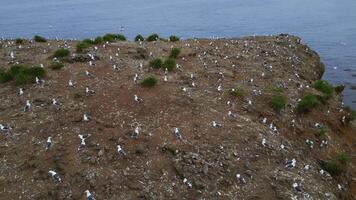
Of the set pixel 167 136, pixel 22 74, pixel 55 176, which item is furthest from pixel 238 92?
pixel 55 176

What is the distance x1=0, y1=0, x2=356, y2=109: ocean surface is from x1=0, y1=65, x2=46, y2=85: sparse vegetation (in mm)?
36630

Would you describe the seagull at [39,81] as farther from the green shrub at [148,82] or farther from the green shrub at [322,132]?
the green shrub at [322,132]

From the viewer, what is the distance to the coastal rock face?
21547 millimetres

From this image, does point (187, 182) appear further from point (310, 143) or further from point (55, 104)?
point (310, 143)

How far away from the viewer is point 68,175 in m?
21.3

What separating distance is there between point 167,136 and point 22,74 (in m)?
12.1

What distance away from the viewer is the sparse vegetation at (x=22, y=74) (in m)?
30.4

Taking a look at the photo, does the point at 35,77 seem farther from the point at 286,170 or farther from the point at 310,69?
the point at 310,69

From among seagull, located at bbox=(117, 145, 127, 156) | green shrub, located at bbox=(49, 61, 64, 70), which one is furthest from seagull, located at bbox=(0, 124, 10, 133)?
green shrub, located at bbox=(49, 61, 64, 70)

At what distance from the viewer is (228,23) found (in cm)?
10625

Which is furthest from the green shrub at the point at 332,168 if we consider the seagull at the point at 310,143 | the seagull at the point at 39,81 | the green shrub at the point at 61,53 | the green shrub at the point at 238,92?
the green shrub at the point at 61,53

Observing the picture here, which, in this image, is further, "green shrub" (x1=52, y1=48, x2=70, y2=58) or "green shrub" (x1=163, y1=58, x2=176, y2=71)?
"green shrub" (x1=52, y1=48, x2=70, y2=58)

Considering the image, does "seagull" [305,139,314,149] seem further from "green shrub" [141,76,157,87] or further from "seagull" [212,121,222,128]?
"green shrub" [141,76,157,87]

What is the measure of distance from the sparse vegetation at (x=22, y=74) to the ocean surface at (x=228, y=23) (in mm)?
36630
